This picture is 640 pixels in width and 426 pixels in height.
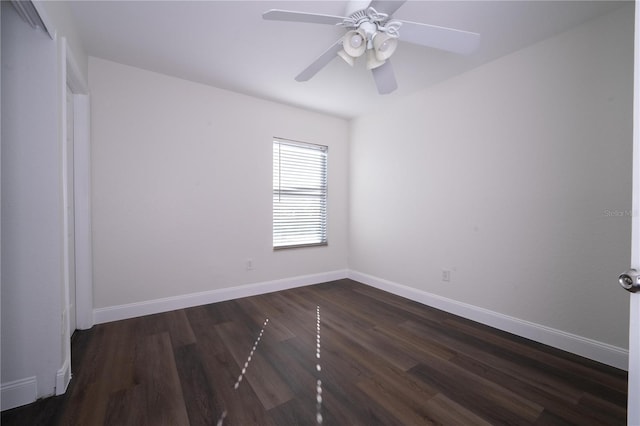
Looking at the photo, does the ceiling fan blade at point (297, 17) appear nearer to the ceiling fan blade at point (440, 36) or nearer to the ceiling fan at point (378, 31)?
the ceiling fan at point (378, 31)

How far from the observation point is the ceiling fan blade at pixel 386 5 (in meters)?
1.43

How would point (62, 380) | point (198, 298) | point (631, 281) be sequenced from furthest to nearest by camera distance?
point (198, 298) < point (62, 380) < point (631, 281)

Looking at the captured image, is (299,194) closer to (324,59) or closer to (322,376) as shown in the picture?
(324,59)

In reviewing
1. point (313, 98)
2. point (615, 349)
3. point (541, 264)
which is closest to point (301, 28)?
point (313, 98)

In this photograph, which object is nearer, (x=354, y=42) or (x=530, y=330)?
(x=354, y=42)

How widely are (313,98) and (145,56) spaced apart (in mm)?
1762

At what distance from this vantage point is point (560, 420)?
4.69 ft

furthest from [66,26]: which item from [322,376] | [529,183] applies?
[529,183]

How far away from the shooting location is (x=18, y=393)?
4.86 feet

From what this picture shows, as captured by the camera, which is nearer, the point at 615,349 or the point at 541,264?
the point at 615,349

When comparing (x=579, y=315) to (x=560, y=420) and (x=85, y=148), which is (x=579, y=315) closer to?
(x=560, y=420)

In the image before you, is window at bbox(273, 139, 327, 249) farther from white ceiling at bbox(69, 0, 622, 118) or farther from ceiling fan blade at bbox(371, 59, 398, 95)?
ceiling fan blade at bbox(371, 59, 398, 95)

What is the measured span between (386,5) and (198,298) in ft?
10.2

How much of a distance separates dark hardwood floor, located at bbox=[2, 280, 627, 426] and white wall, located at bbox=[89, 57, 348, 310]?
0.54 m
